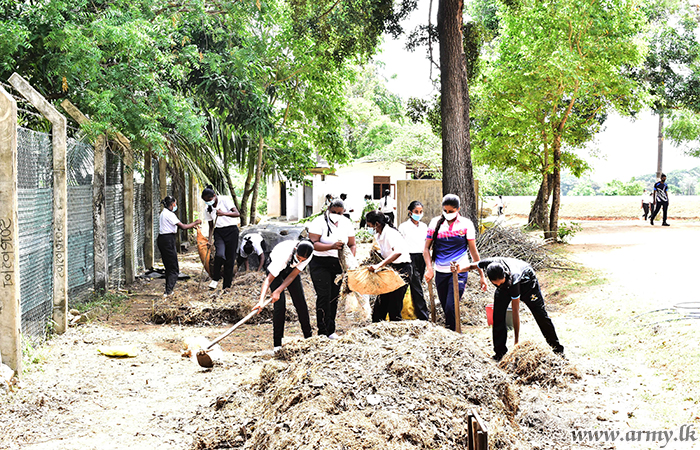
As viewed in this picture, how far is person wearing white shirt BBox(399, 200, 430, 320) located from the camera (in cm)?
784

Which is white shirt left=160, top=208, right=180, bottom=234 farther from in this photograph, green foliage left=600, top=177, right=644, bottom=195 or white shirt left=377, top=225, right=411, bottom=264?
green foliage left=600, top=177, right=644, bottom=195

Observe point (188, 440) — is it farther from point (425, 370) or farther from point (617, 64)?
point (617, 64)

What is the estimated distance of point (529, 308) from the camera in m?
6.45

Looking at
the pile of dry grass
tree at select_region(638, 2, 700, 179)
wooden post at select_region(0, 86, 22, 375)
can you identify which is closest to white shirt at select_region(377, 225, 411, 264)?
wooden post at select_region(0, 86, 22, 375)

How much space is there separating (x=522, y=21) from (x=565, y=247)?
6030mm

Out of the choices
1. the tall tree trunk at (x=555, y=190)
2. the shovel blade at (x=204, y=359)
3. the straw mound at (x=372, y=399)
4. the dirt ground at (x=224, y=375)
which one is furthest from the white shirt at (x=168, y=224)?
the tall tree trunk at (x=555, y=190)

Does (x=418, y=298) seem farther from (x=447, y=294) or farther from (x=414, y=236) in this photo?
(x=414, y=236)

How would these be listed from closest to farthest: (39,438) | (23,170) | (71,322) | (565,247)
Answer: (39,438) → (23,170) → (71,322) → (565,247)

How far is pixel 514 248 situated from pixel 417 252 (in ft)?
17.4

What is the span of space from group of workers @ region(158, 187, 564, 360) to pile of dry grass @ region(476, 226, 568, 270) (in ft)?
15.9

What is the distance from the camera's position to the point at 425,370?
4.84m

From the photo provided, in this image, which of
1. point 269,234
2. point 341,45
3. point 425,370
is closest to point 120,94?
point 269,234

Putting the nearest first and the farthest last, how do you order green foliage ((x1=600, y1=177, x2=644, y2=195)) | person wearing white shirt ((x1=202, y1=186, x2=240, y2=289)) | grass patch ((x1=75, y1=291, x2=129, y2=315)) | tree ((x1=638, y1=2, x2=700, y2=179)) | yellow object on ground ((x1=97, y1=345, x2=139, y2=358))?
yellow object on ground ((x1=97, y1=345, x2=139, y2=358)) < grass patch ((x1=75, y1=291, x2=129, y2=315)) < person wearing white shirt ((x1=202, y1=186, x2=240, y2=289)) < tree ((x1=638, y1=2, x2=700, y2=179)) < green foliage ((x1=600, y1=177, x2=644, y2=195))
